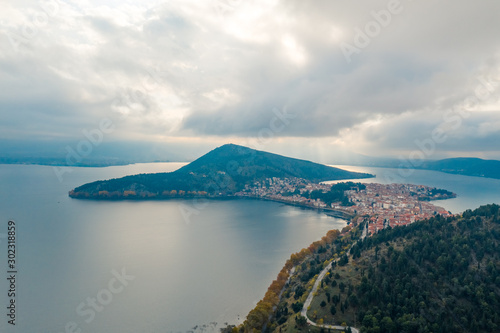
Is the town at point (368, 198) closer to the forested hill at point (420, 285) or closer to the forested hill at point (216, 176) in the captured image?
the forested hill at point (216, 176)

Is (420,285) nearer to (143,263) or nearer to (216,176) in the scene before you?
(143,263)

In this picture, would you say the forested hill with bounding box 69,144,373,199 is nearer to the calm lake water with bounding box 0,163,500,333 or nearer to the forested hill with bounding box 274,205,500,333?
the calm lake water with bounding box 0,163,500,333

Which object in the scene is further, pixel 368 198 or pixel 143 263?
pixel 368 198

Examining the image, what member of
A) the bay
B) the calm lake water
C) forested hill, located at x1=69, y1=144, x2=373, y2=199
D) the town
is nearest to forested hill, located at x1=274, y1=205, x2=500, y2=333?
the calm lake water

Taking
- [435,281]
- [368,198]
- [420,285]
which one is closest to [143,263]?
[420,285]

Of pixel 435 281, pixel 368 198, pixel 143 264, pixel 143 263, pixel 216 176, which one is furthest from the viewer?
pixel 216 176

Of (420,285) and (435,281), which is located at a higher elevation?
(435,281)

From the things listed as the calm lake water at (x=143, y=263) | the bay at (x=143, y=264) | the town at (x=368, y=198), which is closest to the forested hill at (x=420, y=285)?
the calm lake water at (x=143, y=263)
